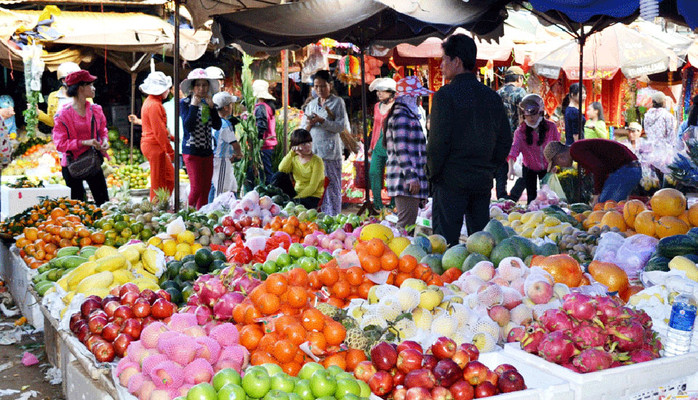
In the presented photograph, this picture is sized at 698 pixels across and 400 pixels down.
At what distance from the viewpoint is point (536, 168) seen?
8547 mm

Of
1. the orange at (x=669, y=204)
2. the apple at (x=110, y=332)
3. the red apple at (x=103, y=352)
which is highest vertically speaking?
the orange at (x=669, y=204)

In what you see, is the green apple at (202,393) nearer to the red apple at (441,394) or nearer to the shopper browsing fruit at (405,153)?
the red apple at (441,394)

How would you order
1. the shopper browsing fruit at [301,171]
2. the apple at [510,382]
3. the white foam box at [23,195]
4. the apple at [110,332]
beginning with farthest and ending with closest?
the white foam box at [23,195], the shopper browsing fruit at [301,171], the apple at [110,332], the apple at [510,382]

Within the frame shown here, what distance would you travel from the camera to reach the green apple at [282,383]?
88.7 inches

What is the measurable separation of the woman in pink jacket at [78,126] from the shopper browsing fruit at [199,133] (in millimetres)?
942

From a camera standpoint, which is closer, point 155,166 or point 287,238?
point 287,238

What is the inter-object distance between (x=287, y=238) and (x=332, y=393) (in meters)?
2.23

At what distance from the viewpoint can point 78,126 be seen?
761 cm

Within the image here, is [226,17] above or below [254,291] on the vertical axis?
above

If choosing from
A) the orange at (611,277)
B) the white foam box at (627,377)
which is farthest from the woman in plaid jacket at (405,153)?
the white foam box at (627,377)

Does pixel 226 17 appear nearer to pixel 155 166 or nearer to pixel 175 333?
pixel 155 166

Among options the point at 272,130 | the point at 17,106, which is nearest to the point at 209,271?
the point at 272,130

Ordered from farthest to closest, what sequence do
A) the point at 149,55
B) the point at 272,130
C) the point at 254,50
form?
the point at 149,55
the point at 272,130
the point at 254,50

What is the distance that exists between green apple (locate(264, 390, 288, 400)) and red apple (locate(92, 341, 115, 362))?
1191mm
